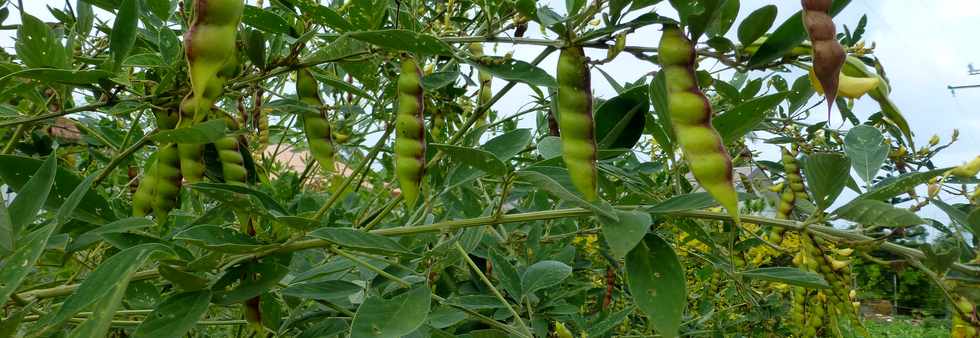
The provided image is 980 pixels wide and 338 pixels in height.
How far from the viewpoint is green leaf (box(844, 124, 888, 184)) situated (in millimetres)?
1063

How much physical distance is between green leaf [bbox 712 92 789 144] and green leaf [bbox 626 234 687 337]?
0.51 feet

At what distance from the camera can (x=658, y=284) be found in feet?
2.40

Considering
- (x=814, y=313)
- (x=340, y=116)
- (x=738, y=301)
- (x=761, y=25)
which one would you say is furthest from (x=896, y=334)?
(x=761, y=25)

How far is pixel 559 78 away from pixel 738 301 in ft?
6.68

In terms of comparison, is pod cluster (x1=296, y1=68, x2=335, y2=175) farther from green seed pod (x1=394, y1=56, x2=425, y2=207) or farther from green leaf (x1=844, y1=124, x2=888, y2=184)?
green leaf (x1=844, y1=124, x2=888, y2=184)

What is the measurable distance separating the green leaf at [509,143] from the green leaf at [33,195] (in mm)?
515

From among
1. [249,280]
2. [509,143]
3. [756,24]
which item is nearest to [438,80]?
[509,143]

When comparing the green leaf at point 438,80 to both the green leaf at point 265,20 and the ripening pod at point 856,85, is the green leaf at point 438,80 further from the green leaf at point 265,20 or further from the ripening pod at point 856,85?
the ripening pod at point 856,85

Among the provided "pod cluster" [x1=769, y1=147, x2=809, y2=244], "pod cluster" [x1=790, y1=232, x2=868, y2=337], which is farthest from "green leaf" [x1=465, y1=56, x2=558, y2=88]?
"pod cluster" [x1=769, y1=147, x2=809, y2=244]

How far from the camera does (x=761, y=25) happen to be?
67 cm

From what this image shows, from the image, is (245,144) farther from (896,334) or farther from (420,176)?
(896,334)

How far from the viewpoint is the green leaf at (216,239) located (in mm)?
735

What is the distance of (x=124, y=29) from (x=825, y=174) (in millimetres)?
863

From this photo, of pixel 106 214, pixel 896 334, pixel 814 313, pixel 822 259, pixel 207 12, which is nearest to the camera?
pixel 207 12
